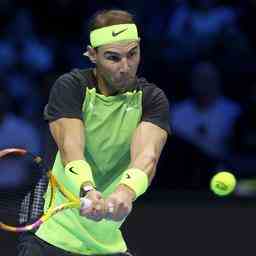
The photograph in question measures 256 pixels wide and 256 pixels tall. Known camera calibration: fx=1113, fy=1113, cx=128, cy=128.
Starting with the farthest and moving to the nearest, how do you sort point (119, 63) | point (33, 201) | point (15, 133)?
point (15, 133)
point (33, 201)
point (119, 63)

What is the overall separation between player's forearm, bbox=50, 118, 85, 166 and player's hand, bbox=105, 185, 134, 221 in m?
0.35

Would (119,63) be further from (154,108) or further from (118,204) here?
(118,204)

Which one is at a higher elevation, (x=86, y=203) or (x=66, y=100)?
(x=66, y=100)

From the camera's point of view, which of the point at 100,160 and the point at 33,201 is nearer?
the point at 100,160

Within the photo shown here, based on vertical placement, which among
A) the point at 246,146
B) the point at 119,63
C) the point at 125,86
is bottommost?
the point at 246,146

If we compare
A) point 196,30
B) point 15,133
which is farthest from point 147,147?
point 196,30

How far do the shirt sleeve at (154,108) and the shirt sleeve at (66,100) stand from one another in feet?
1.16

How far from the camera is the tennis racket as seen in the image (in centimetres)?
562

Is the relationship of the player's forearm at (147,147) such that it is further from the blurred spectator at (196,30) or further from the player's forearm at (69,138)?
the blurred spectator at (196,30)

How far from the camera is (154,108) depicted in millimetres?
6004

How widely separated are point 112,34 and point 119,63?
0.61ft

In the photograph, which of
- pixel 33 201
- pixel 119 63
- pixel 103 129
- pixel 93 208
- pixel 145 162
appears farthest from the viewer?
pixel 33 201

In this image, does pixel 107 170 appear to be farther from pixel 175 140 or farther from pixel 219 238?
pixel 175 140

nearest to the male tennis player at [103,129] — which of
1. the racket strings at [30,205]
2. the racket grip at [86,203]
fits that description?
the racket strings at [30,205]
